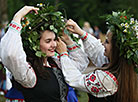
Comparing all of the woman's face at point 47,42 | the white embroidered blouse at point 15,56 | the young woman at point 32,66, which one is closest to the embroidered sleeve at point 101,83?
the young woman at point 32,66

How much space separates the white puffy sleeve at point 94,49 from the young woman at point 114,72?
25cm

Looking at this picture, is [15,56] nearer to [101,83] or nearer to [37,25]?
[37,25]

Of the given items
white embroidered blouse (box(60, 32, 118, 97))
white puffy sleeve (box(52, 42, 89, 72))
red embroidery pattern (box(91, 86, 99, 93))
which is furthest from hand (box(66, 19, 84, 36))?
red embroidery pattern (box(91, 86, 99, 93))

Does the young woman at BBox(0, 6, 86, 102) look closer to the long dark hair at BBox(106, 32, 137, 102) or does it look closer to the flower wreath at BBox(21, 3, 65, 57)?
the flower wreath at BBox(21, 3, 65, 57)

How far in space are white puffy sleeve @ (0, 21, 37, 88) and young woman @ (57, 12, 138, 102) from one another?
48 centimetres

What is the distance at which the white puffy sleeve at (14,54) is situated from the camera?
218 centimetres

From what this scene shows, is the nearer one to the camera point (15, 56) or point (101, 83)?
point (15, 56)

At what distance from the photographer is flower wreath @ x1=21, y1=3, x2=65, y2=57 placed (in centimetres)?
254

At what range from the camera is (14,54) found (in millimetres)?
2178

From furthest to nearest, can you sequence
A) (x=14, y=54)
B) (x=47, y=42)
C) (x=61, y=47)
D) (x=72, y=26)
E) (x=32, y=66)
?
(x=72, y=26), (x=61, y=47), (x=47, y=42), (x=32, y=66), (x=14, y=54)

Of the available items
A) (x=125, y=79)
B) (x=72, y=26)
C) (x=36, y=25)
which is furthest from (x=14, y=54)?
(x=125, y=79)

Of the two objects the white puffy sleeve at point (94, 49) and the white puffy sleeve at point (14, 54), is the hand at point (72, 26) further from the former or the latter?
the white puffy sleeve at point (14, 54)

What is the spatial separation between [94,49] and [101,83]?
A: 74cm

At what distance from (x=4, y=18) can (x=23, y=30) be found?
A: 10448mm
